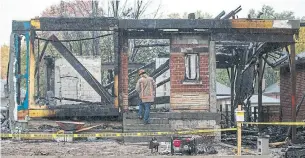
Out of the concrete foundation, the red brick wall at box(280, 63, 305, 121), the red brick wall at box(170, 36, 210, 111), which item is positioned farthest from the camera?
the red brick wall at box(280, 63, 305, 121)

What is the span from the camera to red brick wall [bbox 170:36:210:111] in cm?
1645

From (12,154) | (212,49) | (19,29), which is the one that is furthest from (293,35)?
(12,154)

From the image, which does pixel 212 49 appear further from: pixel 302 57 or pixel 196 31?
pixel 302 57

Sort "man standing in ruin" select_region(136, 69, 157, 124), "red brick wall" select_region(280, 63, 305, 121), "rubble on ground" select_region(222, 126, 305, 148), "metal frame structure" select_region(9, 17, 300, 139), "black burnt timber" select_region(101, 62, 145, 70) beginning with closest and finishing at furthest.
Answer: "rubble on ground" select_region(222, 126, 305, 148)
"man standing in ruin" select_region(136, 69, 157, 124)
"metal frame structure" select_region(9, 17, 300, 139)
"red brick wall" select_region(280, 63, 305, 121)
"black burnt timber" select_region(101, 62, 145, 70)

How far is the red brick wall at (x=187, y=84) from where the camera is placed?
648 inches

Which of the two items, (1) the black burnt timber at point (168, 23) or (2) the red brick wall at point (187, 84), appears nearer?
(1) the black burnt timber at point (168, 23)

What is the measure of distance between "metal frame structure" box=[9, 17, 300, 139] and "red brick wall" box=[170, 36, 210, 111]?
407 mm

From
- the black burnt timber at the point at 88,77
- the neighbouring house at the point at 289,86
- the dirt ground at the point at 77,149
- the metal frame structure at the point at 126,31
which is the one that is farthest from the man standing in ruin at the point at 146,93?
the neighbouring house at the point at 289,86

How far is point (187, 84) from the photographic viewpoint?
54.0ft

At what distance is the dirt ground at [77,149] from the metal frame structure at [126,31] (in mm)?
1913

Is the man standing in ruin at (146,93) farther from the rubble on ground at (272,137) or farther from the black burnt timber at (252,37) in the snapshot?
the black burnt timber at (252,37)

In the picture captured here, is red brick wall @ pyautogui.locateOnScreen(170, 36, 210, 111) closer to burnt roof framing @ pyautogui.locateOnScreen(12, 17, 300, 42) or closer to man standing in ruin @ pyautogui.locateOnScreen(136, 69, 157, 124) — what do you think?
burnt roof framing @ pyautogui.locateOnScreen(12, 17, 300, 42)

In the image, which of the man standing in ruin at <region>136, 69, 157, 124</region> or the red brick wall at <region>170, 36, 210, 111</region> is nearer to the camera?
the man standing in ruin at <region>136, 69, 157, 124</region>

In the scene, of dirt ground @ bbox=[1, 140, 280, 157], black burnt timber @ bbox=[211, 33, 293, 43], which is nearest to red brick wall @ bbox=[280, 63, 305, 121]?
black burnt timber @ bbox=[211, 33, 293, 43]
